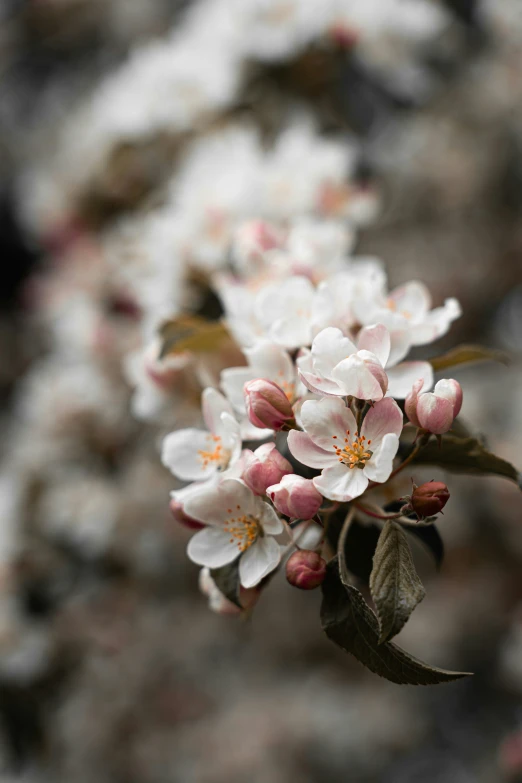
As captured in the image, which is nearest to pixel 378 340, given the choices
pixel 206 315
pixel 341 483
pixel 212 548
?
pixel 341 483

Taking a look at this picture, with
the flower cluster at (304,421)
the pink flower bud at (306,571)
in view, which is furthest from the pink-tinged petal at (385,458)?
the pink flower bud at (306,571)

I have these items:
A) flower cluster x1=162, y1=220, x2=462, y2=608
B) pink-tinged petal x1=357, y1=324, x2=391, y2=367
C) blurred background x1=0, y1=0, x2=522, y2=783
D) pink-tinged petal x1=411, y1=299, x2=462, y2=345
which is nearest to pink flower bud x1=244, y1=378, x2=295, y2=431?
flower cluster x1=162, y1=220, x2=462, y2=608

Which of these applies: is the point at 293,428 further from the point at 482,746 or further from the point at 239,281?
the point at 482,746

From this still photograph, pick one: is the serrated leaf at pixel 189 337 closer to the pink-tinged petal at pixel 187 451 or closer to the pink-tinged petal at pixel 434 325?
the pink-tinged petal at pixel 187 451

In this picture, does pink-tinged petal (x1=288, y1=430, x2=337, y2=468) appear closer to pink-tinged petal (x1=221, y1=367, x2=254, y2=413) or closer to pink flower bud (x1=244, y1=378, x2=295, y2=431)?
pink flower bud (x1=244, y1=378, x2=295, y2=431)

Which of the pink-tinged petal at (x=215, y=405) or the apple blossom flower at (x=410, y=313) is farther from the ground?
the pink-tinged petal at (x=215, y=405)

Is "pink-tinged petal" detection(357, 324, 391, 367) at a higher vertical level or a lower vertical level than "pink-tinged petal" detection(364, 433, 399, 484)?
higher

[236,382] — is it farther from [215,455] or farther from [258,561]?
[258,561]
